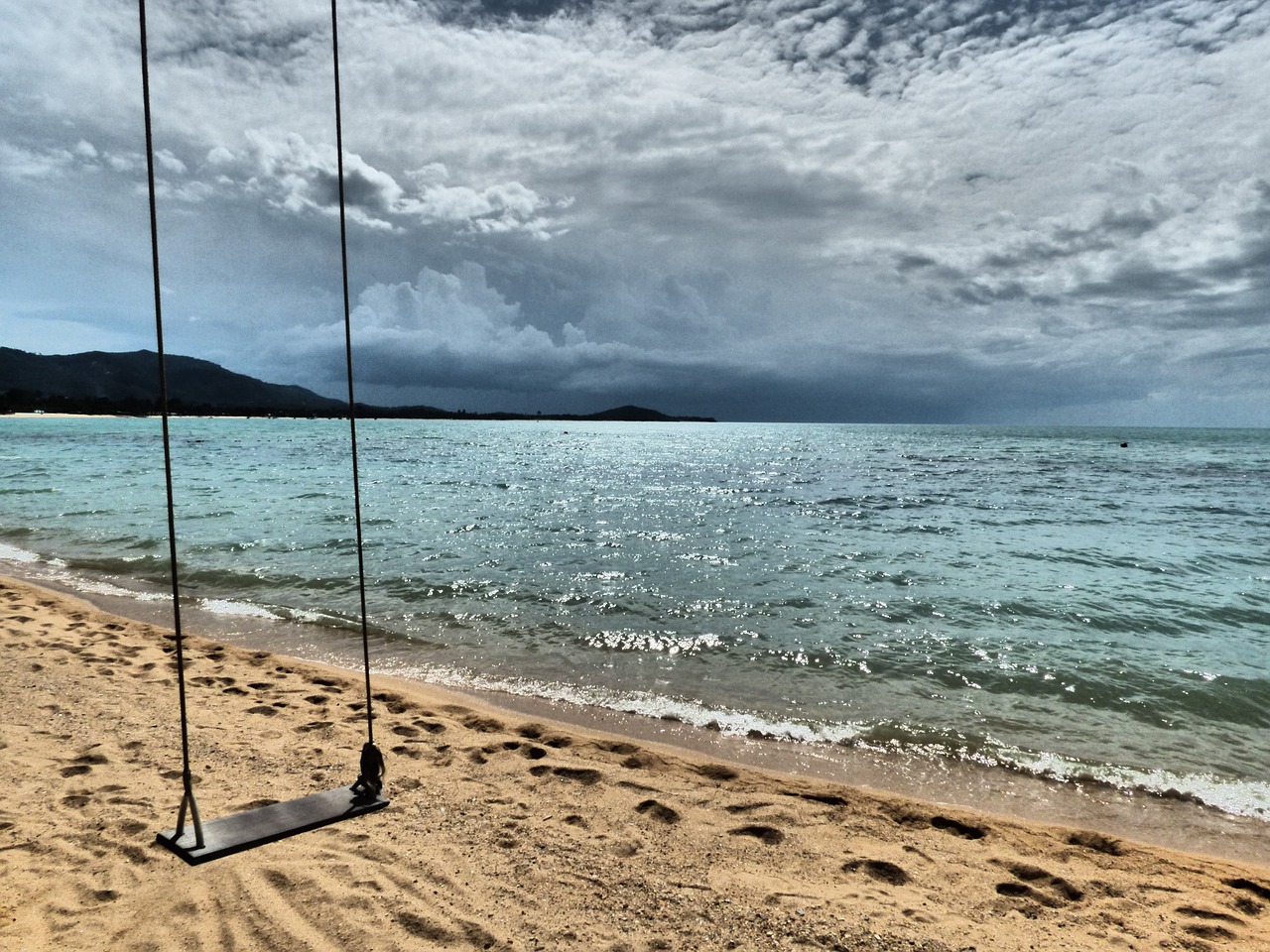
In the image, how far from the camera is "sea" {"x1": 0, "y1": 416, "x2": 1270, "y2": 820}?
287 inches

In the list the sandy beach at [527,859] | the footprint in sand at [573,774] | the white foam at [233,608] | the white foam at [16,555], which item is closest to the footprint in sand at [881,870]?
the sandy beach at [527,859]

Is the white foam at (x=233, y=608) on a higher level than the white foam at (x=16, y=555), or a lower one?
lower

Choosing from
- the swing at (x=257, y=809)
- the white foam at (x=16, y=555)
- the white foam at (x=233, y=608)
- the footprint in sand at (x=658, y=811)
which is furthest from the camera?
the white foam at (x=16, y=555)

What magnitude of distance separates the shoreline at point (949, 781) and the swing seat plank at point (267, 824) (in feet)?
10.1

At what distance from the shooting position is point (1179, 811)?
18.9ft

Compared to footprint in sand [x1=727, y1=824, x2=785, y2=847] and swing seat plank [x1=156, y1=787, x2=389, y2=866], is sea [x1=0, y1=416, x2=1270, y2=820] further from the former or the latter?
swing seat plank [x1=156, y1=787, x2=389, y2=866]

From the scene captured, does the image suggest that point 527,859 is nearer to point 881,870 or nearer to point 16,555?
point 881,870

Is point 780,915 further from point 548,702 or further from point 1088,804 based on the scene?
point 548,702

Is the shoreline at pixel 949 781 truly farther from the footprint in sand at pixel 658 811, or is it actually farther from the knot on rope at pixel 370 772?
the knot on rope at pixel 370 772

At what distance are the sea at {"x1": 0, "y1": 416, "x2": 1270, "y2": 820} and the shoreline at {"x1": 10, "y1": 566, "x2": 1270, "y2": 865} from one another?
18 cm

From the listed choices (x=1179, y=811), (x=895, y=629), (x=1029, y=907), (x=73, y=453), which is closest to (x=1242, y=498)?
(x=895, y=629)

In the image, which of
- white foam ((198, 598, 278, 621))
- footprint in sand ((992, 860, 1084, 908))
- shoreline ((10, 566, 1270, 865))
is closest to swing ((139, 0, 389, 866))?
shoreline ((10, 566, 1270, 865))

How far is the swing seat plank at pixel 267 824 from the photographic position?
11.9ft

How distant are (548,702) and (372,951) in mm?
4289
